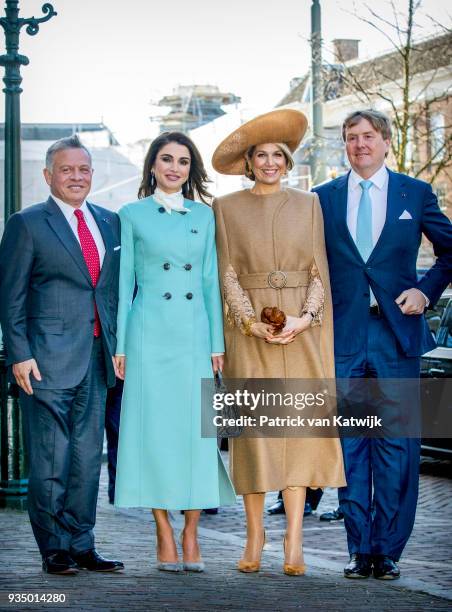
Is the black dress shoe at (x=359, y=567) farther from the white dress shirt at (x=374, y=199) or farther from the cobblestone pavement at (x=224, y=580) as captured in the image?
the white dress shirt at (x=374, y=199)

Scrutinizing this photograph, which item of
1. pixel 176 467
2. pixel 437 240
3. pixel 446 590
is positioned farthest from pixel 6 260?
pixel 446 590

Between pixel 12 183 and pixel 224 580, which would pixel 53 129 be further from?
pixel 224 580

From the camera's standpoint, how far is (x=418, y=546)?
7387 mm

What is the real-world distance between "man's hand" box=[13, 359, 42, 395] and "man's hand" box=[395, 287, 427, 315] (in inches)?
76.0

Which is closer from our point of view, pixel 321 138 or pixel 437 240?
pixel 437 240

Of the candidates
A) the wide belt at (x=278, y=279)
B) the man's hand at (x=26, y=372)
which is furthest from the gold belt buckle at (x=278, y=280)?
the man's hand at (x=26, y=372)

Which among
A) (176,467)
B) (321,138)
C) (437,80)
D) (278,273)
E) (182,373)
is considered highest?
(437,80)

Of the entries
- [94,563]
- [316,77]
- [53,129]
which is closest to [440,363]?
[94,563]

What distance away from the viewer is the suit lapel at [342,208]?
6.29m

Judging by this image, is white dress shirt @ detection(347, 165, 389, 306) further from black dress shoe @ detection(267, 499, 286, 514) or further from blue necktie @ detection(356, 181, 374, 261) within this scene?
black dress shoe @ detection(267, 499, 286, 514)

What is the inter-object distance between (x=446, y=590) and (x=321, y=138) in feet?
38.2

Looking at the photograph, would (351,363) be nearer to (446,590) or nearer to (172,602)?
(446,590)

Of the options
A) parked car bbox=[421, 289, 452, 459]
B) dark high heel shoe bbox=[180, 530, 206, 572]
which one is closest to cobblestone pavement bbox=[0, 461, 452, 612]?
dark high heel shoe bbox=[180, 530, 206, 572]

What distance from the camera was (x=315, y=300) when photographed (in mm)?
6117
